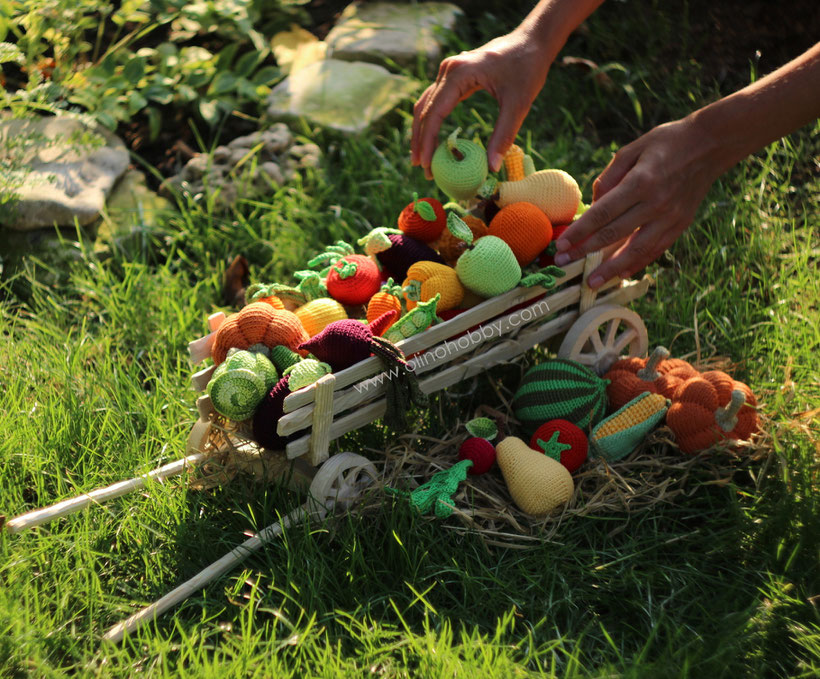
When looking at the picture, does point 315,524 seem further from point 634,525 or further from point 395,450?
point 634,525

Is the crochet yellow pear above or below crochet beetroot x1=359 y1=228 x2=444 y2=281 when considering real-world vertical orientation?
below

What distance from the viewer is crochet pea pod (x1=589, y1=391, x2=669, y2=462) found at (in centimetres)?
215

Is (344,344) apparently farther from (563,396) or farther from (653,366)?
(653,366)

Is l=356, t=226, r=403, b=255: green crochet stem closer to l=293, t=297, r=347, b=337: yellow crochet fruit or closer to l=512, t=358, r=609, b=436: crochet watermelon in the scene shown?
l=293, t=297, r=347, b=337: yellow crochet fruit

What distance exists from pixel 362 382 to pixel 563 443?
1.91 feet

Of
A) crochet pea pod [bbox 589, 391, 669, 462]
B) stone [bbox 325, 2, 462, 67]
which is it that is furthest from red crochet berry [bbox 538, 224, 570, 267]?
stone [bbox 325, 2, 462, 67]

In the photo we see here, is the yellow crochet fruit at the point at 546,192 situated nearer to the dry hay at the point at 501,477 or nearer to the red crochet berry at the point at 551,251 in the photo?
the red crochet berry at the point at 551,251

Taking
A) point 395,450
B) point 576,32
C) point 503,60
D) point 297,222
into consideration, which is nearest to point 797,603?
point 395,450

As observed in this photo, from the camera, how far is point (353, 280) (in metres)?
2.17

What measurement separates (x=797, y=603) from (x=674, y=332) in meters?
1.10

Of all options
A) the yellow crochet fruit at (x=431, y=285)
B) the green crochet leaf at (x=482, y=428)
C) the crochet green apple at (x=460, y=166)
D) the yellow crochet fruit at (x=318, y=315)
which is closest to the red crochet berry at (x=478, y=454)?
the green crochet leaf at (x=482, y=428)

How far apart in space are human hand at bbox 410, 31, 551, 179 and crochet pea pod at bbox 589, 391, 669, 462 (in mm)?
806

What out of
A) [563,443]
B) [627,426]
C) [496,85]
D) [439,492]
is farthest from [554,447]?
[496,85]

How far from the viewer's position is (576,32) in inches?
150
